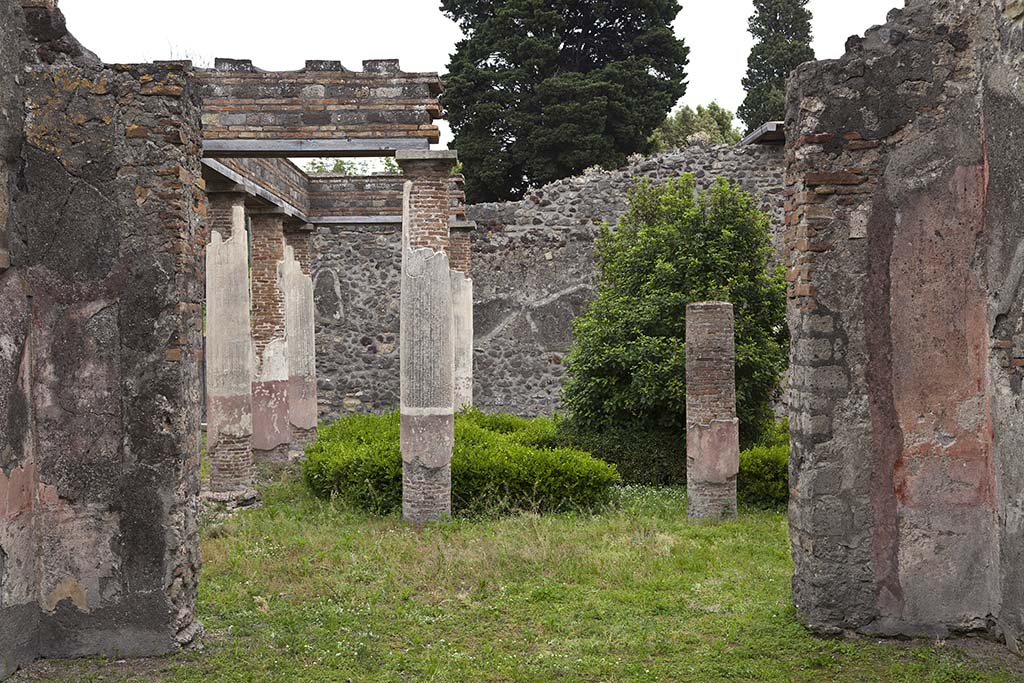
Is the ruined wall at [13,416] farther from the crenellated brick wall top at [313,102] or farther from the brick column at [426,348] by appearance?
the brick column at [426,348]

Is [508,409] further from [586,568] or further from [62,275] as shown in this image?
[62,275]

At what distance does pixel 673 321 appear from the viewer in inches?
523

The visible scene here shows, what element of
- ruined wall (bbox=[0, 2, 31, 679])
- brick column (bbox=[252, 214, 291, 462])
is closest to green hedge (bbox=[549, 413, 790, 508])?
brick column (bbox=[252, 214, 291, 462])

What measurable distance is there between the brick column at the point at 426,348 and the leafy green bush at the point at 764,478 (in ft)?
11.2

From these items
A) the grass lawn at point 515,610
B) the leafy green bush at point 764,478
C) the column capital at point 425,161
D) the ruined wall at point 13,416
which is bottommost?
the grass lawn at point 515,610

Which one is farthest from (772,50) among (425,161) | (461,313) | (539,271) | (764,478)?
(425,161)

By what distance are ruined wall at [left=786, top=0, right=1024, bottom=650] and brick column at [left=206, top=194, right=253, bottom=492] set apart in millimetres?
7497

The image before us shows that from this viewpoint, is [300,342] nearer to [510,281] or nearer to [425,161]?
[510,281]

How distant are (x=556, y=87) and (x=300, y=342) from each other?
380 inches

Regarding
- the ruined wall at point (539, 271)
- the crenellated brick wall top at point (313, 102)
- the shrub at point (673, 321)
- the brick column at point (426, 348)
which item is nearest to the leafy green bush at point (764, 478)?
the shrub at point (673, 321)

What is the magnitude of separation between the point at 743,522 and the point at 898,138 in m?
5.26

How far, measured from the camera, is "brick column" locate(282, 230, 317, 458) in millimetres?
16562

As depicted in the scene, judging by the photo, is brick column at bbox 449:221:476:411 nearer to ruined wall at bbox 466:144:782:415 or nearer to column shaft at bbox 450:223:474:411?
column shaft at bbox 450:223:474:411

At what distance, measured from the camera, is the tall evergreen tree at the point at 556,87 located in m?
23.3
